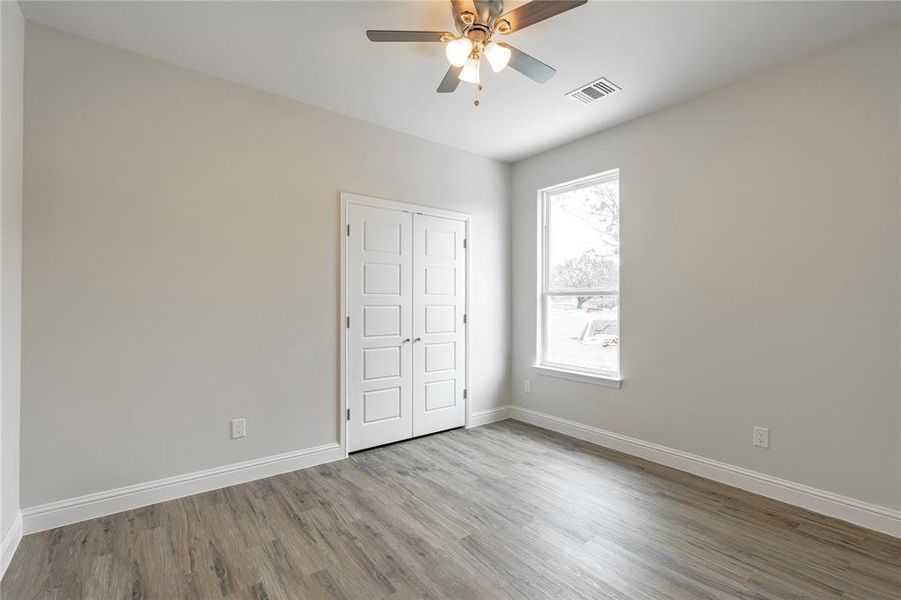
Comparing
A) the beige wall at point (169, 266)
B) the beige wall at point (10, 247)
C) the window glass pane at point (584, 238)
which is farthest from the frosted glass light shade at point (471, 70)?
the beige wall at point (10, 247)

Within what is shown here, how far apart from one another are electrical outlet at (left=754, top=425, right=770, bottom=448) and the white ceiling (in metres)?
2.36

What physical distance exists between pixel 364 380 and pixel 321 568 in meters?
1.67

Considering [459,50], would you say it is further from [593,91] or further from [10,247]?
[10,247]

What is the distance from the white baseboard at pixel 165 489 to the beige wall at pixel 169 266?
0.16 ft

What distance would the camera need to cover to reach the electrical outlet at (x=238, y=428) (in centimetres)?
296

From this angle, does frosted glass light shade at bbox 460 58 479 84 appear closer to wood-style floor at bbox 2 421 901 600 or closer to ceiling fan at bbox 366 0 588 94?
ceiling fan at bbox 366 0 588 94

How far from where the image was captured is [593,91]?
9.96 feet

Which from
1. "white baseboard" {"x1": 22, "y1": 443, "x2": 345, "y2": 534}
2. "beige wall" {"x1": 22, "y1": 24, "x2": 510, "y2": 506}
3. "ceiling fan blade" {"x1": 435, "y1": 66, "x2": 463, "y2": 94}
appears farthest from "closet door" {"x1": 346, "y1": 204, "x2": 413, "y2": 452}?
"ceiling fan blade" {"x1": 435, "y1": 66, "x2": 463, "y2": 94}

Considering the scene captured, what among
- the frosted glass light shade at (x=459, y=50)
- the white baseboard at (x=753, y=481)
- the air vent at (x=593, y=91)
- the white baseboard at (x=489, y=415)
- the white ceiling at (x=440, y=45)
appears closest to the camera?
the frosted glass light shade at (x=459, y=50)

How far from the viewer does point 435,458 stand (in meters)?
3.44

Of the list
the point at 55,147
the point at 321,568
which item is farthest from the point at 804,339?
the point at 55,147

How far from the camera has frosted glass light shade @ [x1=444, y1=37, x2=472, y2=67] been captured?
2100mm

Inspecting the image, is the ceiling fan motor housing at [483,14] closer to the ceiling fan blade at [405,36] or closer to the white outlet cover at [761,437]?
the ceiling fan blade at [405,36]

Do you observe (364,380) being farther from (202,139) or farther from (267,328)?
(202,139)
